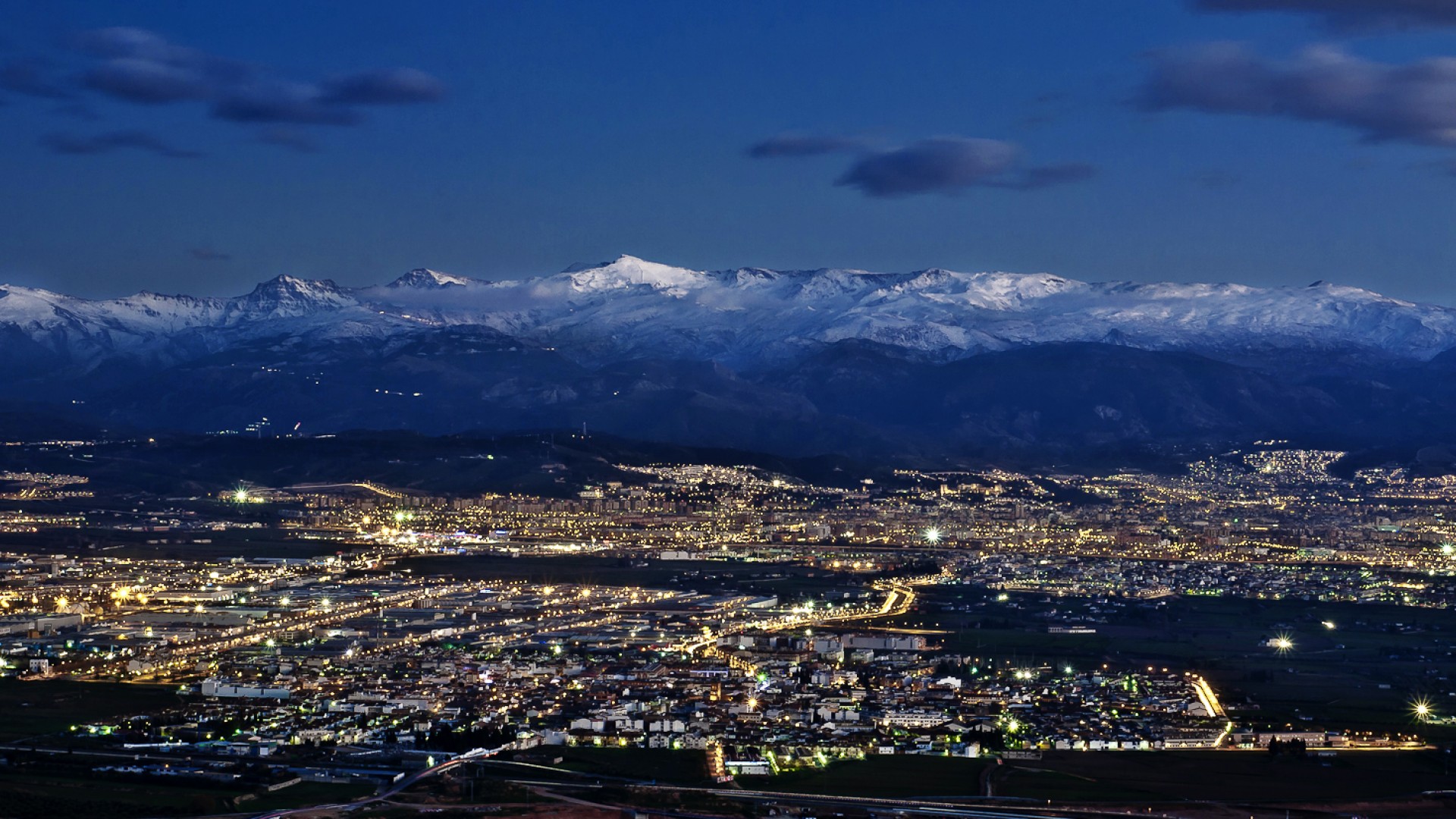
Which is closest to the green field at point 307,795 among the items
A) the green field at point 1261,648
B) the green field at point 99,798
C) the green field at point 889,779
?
the green field at point 99,798

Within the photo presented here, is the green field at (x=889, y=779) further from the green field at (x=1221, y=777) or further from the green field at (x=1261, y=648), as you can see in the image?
the green field at (x=1261, y=648)

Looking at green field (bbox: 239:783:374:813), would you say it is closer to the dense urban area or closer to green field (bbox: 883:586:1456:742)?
the dense urban area

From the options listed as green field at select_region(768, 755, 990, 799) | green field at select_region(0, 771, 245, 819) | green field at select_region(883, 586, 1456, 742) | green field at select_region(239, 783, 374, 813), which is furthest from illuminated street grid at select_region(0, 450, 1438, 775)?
green field at select_region(0, 771, 245, 819)

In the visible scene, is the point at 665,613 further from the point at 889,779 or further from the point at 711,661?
the point at 889,779

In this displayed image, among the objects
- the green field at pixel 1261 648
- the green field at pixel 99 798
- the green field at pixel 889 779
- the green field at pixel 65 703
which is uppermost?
the green field at pixel 1261 648

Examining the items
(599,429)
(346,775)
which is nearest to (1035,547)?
(346,775)

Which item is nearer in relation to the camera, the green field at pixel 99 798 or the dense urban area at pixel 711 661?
the green field at pixel 99 798

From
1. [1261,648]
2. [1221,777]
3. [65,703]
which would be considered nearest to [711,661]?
[65,703]

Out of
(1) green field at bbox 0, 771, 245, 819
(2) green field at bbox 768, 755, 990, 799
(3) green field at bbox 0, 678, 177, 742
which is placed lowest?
(1) green field at bbox 0, 771, 245, 819
